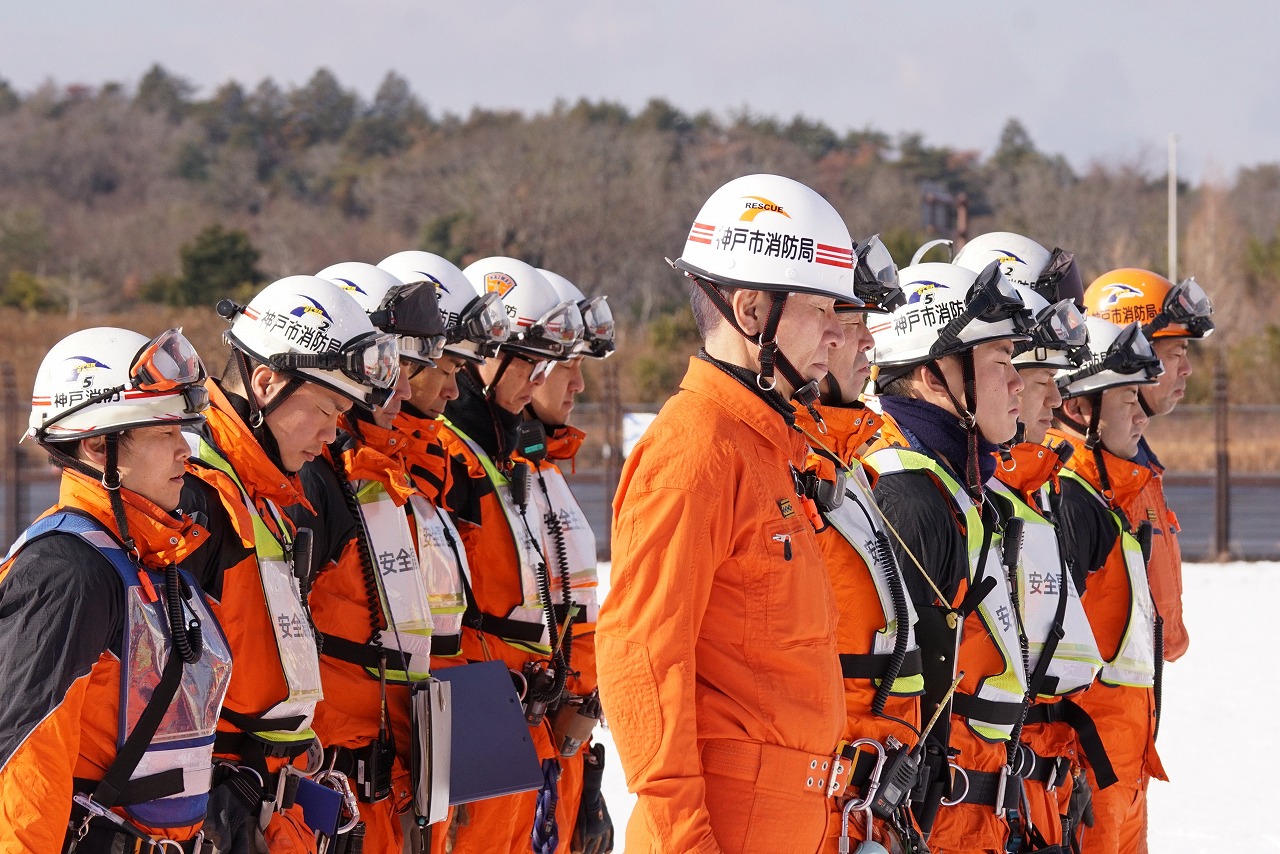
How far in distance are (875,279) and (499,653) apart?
8.47 feet

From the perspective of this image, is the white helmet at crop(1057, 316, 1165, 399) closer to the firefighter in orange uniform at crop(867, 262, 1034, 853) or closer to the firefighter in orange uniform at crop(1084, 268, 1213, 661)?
the firefighter in orange uniform at crop(1084, 268, 1213, 661)

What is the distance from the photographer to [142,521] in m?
3.99

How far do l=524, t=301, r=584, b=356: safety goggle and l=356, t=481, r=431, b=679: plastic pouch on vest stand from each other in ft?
5.43

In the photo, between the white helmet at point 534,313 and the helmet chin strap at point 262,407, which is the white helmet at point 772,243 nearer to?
the helmet chin strap at point 262,407

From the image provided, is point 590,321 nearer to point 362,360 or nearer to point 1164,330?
point 362,360

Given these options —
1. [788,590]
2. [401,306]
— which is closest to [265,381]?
[401,306]

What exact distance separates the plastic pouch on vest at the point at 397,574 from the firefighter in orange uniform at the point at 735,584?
182 cm

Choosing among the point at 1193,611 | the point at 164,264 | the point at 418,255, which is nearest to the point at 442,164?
the point at 164,264

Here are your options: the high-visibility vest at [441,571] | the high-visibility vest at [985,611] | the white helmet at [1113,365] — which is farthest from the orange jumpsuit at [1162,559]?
the high-visibility vest at [441,571]

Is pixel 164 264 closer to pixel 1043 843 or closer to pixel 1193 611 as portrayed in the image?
pixel 1193 611

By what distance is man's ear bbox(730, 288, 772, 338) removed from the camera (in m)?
3.87

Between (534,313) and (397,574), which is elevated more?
(534,313)

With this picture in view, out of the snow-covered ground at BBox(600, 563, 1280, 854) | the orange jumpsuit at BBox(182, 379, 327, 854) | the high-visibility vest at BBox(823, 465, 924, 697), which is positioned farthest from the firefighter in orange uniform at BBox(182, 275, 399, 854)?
the snow-covered ground at BBox(600, 563, 1280, 854)

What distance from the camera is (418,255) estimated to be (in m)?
6.63
